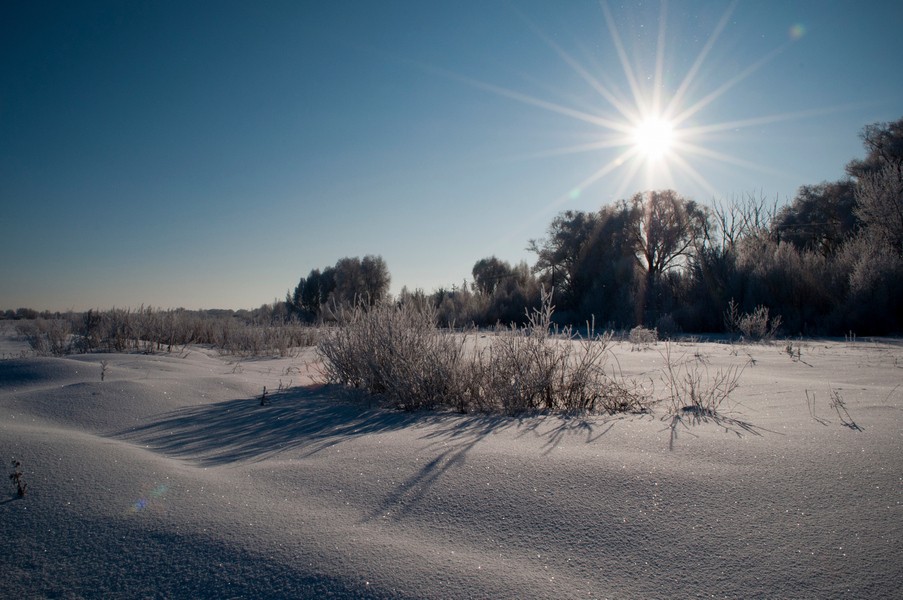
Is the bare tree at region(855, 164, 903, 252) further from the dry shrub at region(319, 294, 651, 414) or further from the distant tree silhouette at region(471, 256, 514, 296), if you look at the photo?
the distant tree silhouette at region(471, 256, 514, 296)

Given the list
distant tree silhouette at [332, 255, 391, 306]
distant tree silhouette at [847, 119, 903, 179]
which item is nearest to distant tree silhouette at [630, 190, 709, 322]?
distant tree silhouette at [847, 119, 903, 179]

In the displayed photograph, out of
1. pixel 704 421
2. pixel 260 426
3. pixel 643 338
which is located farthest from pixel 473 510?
pixel 643 338

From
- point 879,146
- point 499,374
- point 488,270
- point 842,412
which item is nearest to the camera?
point 842,412

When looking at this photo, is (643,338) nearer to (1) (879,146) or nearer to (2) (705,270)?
(2) (705,270)

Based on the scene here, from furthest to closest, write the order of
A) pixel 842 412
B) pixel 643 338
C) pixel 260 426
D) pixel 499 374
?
pixel 643 338 < pixel 499 374 < pixel 260 426 < pixel 842 412

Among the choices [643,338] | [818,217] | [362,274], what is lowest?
[643,338]

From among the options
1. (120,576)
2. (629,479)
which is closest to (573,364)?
(629,479)

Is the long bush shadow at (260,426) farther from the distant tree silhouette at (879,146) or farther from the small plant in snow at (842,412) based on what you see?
the distant tree silhouette at (879,146)

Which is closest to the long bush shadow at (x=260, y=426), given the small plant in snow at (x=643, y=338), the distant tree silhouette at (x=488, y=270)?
the small plant in snow at (x=643, y=338)

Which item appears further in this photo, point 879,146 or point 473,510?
point 879,146

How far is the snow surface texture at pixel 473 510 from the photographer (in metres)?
1.28

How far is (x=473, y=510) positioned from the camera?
5.53 feet

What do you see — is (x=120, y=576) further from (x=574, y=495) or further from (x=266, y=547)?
(x=574, y=495)

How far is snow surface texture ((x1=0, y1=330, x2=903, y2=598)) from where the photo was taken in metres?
1.28
